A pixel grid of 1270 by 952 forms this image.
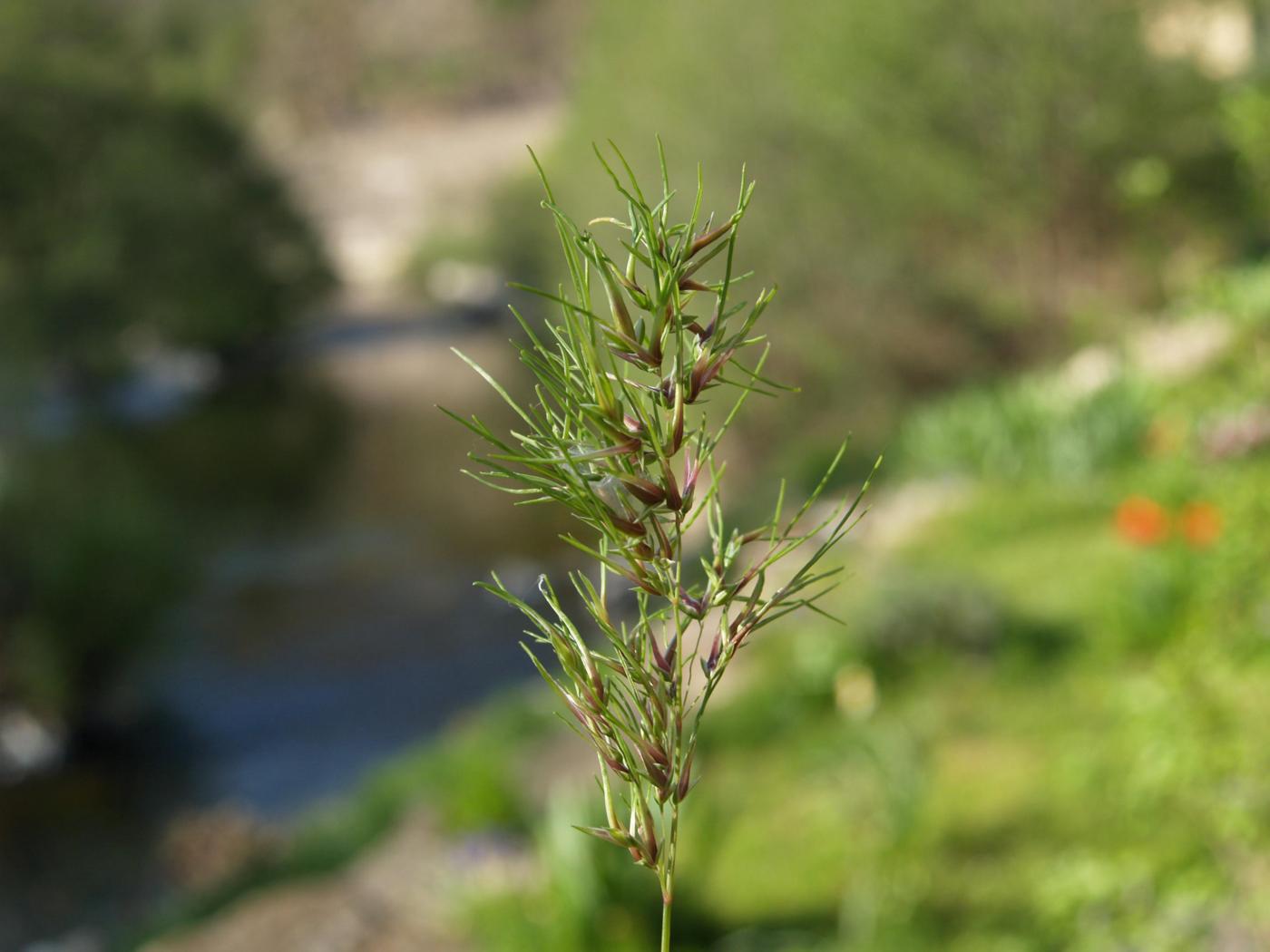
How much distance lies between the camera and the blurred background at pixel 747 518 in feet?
16.9

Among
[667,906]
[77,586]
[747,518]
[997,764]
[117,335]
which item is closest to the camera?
[667,906]

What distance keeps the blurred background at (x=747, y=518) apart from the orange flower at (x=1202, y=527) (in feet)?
0.10

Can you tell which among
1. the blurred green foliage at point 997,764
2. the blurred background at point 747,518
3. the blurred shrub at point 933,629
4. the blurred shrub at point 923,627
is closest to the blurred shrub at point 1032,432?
the blurred background at point 747,518

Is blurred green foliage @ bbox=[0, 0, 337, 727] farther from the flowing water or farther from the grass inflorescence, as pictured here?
the grass inflorescence

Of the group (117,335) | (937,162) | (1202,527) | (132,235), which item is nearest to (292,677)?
(937,162)

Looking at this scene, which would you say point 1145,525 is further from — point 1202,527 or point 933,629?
point 933,629

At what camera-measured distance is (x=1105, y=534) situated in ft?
30.0

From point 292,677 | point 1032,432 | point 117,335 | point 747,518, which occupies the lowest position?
point 1032,432

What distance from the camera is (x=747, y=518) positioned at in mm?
14984

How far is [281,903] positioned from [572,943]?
2.94 m

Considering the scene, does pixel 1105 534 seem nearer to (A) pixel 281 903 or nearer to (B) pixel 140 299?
(A) pixel 281 903

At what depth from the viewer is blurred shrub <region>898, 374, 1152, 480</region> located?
10.9 m

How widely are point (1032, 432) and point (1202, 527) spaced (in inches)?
225

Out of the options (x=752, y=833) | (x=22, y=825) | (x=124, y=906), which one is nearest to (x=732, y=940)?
(x=752, y=833)
